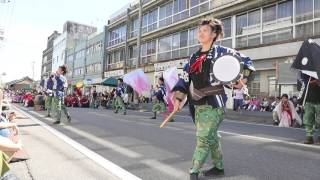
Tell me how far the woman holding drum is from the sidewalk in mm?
1167

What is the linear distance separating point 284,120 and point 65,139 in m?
8.35

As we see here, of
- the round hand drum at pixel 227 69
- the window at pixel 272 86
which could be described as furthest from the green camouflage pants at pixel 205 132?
the window at pixel 272 86

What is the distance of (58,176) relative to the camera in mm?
4883

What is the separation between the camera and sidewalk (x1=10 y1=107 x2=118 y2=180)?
16.0 ft

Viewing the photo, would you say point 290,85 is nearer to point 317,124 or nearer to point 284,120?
point 284,120

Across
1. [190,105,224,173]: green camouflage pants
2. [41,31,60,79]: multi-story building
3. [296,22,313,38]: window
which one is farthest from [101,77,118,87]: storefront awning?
[41,31,60,79]: multi-story building

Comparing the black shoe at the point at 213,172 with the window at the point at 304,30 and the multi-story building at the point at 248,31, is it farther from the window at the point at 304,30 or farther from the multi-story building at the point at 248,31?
the window at the point at 304,30

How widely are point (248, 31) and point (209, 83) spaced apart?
21.1 meters

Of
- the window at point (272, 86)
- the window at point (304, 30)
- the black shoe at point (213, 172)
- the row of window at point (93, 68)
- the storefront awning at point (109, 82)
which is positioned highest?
the row of window at point (93, 68)

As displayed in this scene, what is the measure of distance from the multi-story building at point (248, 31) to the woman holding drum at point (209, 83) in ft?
22.0

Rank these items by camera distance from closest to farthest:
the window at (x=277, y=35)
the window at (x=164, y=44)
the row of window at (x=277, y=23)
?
1. the row of window at (x=277, y=23)
2. the window at (x=277, y=35)
3. the window at (x=164, y=44)

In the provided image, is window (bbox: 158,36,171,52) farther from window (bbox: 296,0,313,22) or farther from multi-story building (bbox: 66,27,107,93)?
window (bbox: 296,0,313,22)

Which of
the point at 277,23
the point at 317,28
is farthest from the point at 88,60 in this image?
the point at 317,28

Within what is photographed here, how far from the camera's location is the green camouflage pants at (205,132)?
4355 millimetres
